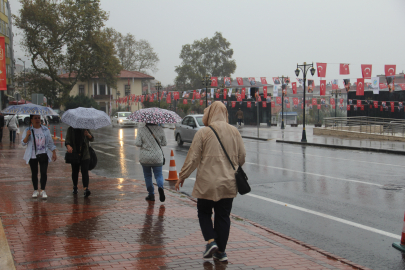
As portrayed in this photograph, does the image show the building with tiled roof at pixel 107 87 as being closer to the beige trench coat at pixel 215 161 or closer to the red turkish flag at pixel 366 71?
the red turkish flag at pixel 366 71

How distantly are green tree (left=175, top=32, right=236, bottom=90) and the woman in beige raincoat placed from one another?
68941 millimetres

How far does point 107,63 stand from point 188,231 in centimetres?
5381

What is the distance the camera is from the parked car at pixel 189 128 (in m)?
21.3

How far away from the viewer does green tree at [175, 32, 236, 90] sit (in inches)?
2904

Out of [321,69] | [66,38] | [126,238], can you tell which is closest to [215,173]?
[126,238]

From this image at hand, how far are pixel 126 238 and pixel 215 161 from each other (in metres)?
1.87

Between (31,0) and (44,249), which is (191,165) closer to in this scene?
(44,249)

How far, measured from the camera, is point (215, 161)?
4727 mm

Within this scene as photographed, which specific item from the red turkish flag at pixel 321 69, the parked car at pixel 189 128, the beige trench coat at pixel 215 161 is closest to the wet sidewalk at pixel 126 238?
the beige trench coat at pixel 215 161

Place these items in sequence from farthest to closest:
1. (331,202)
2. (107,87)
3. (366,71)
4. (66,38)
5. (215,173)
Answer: (107,87) → (66,38) → (366,71) → (331,202) → (215,173)

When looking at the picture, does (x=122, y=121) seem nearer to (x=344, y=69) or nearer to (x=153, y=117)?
(x=344, y=69)

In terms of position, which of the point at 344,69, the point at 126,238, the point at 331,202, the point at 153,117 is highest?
the point at 344,69

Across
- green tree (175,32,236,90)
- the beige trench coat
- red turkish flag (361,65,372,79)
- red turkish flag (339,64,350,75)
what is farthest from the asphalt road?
green tree (175,32,236,90)

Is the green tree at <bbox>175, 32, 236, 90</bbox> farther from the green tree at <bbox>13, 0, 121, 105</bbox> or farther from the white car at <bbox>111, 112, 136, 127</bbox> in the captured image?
the white car at <bbox>111, 112, 136, 127</bbox>
